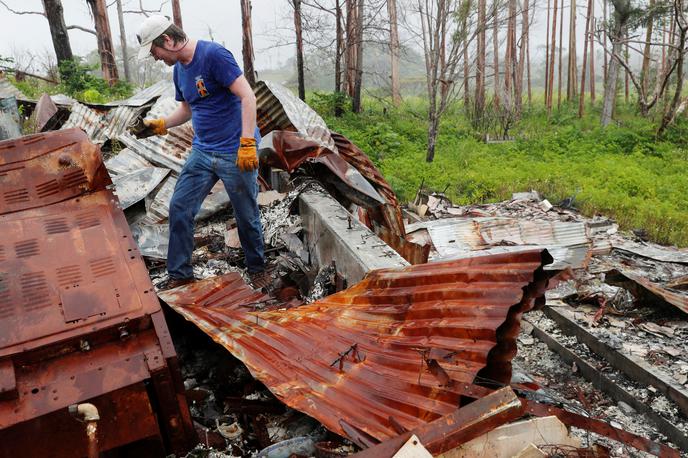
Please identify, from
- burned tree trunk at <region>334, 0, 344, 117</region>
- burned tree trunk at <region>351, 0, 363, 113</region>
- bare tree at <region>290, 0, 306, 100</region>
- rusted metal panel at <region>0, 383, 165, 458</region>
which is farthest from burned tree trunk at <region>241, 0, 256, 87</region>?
rusted metal panel at <region>0, 383, 165, 458</region>

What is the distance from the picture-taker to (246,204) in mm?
4180

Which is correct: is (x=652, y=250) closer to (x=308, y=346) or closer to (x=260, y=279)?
(x=260, y=279)

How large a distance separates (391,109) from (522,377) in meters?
13.8

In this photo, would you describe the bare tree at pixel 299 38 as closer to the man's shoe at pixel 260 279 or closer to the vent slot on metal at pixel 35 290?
the man's shoe at pixel 260 279

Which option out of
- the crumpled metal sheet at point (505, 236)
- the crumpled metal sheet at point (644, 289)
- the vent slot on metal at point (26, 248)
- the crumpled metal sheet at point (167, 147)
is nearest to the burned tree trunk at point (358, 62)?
the crumpled metal sheet at point (167, 147)

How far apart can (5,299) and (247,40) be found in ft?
39.1

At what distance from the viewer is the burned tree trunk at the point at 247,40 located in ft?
42.7

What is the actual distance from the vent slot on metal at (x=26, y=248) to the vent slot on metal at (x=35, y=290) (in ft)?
0.57

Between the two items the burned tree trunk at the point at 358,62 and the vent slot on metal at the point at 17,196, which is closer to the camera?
the vent slot on metal at the point at 17,196

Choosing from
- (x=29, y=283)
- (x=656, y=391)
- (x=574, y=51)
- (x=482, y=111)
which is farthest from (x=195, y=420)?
(x=574, y=51)

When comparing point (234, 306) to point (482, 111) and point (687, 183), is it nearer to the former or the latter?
point (687, 183)

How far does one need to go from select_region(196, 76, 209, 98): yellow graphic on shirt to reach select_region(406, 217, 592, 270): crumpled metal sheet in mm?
3042

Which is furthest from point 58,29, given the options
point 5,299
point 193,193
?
point 5,299

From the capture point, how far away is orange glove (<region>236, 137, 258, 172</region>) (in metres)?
3.87
